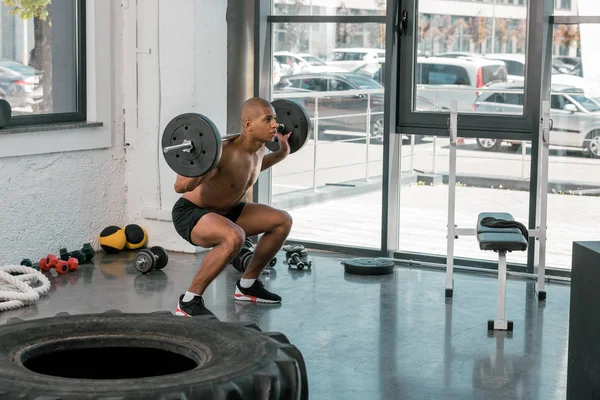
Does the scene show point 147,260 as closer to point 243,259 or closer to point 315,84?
point 243,259

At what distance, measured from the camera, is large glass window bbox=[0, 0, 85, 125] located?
536 cm

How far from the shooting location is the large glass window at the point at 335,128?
228 inches

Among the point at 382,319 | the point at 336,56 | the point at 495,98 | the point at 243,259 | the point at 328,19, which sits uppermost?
the point at 328,19

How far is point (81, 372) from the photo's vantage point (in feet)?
6.29

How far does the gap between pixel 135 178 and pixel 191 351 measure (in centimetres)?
431

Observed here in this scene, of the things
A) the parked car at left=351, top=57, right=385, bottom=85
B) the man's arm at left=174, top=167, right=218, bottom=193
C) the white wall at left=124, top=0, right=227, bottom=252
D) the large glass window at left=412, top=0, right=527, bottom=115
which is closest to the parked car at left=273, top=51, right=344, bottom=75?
the parked car at left=351, top=57, right=385, bottom=85

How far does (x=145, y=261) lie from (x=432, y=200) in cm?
175

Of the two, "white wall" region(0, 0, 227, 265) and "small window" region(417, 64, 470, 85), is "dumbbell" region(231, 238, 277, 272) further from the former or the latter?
"small window" region(417, 64, 470, 85)

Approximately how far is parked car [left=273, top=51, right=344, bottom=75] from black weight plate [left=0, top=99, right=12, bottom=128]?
5.94ft

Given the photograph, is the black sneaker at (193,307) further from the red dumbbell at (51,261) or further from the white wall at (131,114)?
the white wall at (131,114)

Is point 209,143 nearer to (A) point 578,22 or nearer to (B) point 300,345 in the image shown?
(B) point 300,345

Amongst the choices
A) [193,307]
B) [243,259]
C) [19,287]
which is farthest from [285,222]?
[19,287]

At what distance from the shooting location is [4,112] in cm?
512

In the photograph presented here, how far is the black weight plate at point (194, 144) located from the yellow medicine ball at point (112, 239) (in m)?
2.07
